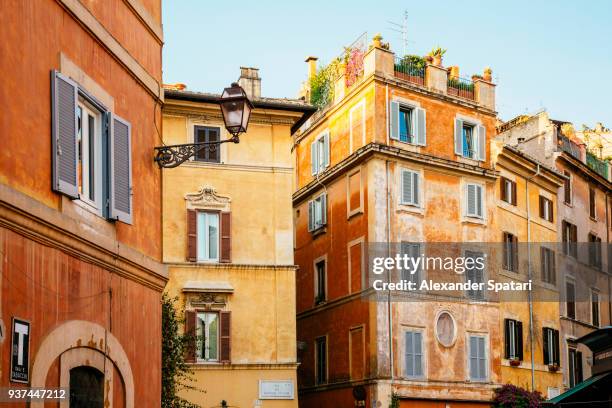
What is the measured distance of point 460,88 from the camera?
39000 mm

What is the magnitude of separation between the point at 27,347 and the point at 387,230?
1030 inches

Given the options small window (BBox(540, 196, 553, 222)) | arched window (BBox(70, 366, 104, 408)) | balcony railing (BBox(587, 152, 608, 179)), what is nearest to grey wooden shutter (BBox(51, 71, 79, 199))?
arched window (BBox(70, 366, 104, 408))

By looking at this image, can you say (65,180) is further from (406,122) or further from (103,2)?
(406,122)

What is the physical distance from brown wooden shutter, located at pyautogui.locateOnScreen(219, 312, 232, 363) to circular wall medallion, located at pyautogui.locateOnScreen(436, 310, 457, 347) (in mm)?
8560

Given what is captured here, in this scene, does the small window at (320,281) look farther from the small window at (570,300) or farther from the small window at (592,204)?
the small window at (592,204)

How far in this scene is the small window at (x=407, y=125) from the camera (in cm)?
3653

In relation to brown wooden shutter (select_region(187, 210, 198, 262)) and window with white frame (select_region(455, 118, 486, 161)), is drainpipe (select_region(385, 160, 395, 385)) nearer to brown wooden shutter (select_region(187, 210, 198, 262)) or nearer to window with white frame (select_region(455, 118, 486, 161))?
window with white frame (select_region(455, 118, 486, 161))

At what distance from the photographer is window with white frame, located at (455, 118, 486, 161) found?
38.3 meters

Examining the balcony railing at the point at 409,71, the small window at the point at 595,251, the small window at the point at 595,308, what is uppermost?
the balcony railing at the point at 409,71

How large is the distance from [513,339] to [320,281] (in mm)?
7831

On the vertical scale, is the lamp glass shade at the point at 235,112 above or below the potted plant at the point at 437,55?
below

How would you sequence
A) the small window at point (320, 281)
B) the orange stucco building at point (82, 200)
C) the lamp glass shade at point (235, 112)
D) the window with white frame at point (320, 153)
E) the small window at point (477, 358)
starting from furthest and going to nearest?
the window with white frame at point (320, 153) → the small window at point (320, 281) → the small window at point (477, 358) → the lamp glass shade at point (235, 112) → the orange stucco building at point (82, 200)

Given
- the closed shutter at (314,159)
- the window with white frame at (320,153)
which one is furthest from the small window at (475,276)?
the closed shutter at (314,159)

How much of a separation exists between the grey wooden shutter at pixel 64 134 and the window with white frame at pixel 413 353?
2512 centimetres
